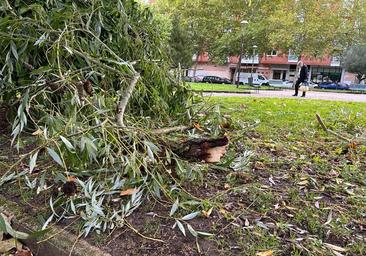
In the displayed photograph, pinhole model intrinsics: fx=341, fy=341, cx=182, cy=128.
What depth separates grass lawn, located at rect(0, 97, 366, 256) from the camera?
160 cm

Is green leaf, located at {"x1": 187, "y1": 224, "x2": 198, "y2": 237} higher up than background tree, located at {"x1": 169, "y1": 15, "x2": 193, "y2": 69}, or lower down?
lower down

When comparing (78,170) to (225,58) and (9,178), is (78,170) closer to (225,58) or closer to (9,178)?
(9,178)

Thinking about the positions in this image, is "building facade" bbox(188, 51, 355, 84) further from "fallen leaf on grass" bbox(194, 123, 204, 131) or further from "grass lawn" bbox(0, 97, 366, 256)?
→ "grass lawn" bbox(0, 97, 366, 256)

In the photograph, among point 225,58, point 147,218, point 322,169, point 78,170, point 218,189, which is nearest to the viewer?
point 147,218

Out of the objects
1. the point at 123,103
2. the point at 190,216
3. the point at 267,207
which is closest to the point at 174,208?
the point at 190,216

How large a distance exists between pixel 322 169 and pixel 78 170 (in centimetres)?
180

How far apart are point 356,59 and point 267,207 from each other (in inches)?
1326

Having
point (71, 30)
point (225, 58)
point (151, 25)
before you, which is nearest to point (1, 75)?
point (71, 30)

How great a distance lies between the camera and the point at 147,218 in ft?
5.98

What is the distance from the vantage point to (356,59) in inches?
1227

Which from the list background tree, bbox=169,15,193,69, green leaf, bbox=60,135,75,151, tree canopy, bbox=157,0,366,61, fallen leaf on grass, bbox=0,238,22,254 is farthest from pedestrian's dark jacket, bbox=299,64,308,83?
background tree, bbox=169,15,193,69

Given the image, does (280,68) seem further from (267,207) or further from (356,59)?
(267,207)

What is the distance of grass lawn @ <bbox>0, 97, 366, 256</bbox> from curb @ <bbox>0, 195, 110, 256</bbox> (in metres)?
0.06

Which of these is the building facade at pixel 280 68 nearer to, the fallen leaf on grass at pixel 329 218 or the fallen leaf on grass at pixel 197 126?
the fallen leaf on grass at pixel 197 126
